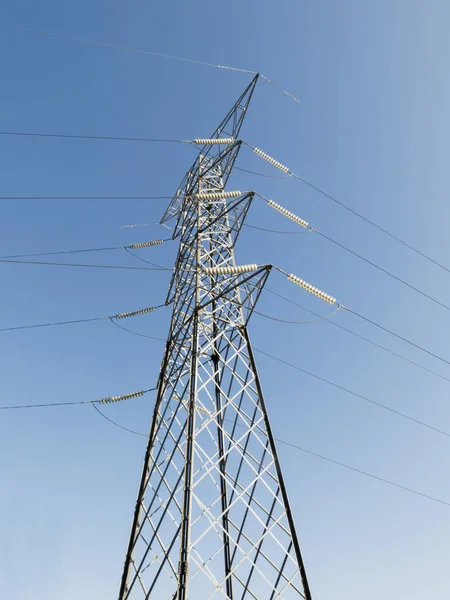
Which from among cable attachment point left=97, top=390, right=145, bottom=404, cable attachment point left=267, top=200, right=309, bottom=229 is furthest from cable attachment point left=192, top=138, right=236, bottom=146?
cable attachment point left=97, top=390, right=145, bottom=404

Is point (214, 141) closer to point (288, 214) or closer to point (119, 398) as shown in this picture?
point (288, 214)

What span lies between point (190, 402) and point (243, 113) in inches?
469

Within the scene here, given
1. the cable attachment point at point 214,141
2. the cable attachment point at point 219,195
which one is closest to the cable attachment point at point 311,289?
the cable attachment point at point 219,195

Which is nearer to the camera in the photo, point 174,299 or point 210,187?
point 174,299

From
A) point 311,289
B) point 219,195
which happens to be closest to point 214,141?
point 219,195

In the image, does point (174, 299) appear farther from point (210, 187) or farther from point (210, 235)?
point (210, 187)

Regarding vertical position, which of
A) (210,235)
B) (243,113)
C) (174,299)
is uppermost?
(243,113)

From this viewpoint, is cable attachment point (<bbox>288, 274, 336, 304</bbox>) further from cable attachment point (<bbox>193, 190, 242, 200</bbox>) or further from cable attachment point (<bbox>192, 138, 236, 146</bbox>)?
cable attachment point (<bbox>192, 138, 236, 146</bbox>)

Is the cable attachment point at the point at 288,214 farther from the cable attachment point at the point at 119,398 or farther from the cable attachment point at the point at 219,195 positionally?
the cable attachment point at the point at 119,398

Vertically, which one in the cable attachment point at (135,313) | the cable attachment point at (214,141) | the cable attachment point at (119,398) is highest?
the cable attachment point at (214,141)

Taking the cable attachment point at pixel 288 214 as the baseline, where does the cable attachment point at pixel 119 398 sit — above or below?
below

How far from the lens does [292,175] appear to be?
17484mm

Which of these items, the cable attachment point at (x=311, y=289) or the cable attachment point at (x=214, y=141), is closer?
the cable attachment point at (x=311, y=289)

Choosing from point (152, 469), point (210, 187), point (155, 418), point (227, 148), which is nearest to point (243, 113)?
point (227, 148)
